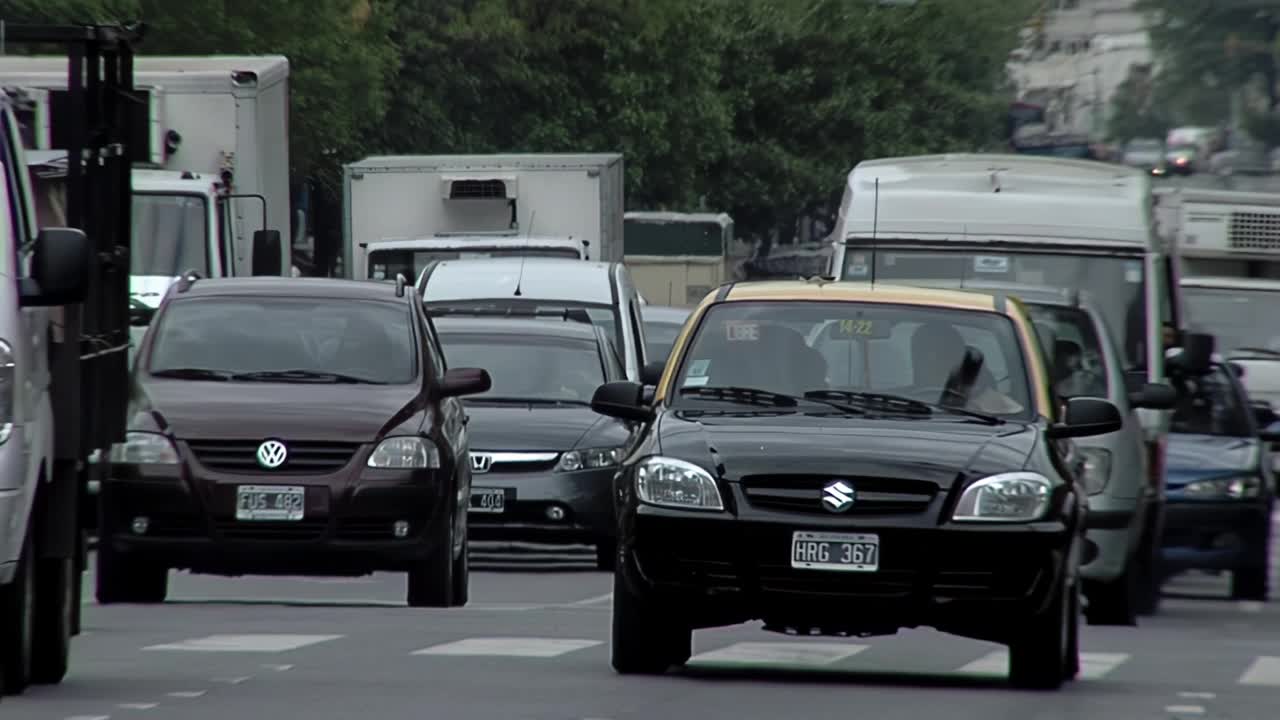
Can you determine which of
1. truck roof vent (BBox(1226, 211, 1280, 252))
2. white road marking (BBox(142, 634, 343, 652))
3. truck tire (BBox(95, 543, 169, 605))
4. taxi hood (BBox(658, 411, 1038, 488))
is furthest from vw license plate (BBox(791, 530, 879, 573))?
truck roof vent (BBox(1226, 211, 1280, 252))

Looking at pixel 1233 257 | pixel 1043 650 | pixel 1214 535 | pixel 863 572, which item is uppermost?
pixel 1233 257

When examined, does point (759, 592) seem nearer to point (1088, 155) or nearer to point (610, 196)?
point (610, 196)

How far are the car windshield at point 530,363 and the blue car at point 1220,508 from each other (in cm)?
390

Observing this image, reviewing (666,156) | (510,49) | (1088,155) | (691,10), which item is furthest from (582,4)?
(1088,155)

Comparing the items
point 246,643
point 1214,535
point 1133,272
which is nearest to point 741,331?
point 246,643

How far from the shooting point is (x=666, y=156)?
6125 centimetres

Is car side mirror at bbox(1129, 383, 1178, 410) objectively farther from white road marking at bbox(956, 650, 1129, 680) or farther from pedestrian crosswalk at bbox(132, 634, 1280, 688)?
pedestrian crosswalk at bbox(132, 634, 1280, 688)

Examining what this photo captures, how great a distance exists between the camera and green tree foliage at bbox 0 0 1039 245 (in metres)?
40.1

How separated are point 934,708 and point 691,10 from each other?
47.2m

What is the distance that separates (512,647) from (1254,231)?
849 inches

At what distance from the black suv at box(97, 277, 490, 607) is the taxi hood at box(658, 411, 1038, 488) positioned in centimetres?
353

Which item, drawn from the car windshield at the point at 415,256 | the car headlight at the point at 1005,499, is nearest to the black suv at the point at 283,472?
the car headlight at the point at 1005,499

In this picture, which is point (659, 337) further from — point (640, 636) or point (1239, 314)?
point (640, 636)

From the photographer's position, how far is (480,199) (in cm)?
3231
